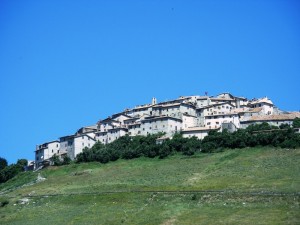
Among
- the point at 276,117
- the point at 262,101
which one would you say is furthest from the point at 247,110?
the point at 276,117

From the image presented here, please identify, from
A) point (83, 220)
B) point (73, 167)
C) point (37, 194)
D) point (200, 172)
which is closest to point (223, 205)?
point (83, 220)

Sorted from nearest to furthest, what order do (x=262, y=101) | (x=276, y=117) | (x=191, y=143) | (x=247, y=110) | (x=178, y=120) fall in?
(x=191, y=143) < (x=276, y=117) < (x=247, y=110) < (x=178, y=120) < (x=262, y=101)

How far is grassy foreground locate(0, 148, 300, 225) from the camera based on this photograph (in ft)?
216

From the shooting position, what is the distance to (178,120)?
424 ft

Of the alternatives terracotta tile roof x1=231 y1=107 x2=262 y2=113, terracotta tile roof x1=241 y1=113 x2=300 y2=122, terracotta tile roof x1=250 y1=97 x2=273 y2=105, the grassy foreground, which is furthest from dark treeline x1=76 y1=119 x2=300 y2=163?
terracotta tile roof x1=250 y1=97 x2=273 y2=105

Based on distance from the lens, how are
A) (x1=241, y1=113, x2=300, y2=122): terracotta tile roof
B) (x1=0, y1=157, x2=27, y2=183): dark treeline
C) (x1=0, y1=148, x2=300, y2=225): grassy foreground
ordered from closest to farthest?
(x1=0, y1=148, x2=300, y2=225): grassy foreground → (x1=241, y1=113, x2=300, y2=122): terracotta tile roof → (x1=0, y1=157, x2=27, y2=183): dark treeline

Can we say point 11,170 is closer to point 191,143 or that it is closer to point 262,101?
point 191,143

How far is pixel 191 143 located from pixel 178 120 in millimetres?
16740

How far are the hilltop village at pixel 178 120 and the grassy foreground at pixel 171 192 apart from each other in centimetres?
1480

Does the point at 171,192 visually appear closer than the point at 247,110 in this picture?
Yes

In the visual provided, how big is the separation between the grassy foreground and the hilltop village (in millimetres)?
14802

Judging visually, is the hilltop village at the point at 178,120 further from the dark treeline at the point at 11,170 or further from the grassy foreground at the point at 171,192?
the grassy foreground at the point at 171,192

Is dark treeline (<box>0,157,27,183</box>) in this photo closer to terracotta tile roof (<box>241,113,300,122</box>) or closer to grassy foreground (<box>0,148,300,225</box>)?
grassy foreground (<box>0,148,300,225</box>)

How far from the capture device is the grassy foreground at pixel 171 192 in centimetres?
6575
